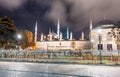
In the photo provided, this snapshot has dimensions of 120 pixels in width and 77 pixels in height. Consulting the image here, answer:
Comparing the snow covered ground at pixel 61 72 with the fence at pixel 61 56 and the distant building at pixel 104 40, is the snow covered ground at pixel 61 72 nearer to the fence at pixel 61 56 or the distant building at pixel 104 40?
the fence at pixel 61 56

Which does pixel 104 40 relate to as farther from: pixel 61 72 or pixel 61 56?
pixel 61 72

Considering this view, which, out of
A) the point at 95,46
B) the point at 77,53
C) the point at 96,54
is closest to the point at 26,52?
the point at 77,53

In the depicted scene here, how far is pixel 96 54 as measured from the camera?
1945 centimetres

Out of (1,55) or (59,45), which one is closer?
(1,55)

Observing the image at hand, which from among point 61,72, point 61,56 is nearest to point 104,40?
point 61,56

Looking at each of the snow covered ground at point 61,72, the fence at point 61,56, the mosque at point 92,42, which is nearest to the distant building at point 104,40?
the mosque at point 92,42

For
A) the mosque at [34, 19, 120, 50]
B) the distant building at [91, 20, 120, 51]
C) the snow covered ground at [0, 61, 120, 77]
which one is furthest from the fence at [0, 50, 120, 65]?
the distant building at [91, 20, 120, 51]

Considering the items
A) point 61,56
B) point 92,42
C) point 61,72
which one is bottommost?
point 61,72

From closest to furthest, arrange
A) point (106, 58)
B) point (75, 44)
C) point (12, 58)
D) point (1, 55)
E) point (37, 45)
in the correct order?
point (106, 58) < point (12, 58) < point (1, 55) < point (75, 44) < point (37, 45)

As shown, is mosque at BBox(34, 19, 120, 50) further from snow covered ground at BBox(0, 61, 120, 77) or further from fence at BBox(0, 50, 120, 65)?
snow covered ground at BBox(0, 61, 120, 77)

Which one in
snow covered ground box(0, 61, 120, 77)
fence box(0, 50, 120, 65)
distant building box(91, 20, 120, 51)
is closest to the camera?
snow covered ground box(0, 61, 120, 77)

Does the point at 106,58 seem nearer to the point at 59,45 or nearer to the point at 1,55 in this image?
the point at 1,55

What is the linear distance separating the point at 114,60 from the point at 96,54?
8.50 feet

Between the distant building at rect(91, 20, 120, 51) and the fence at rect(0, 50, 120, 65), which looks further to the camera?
the distant building at rect(91, 20, 120, 51)
